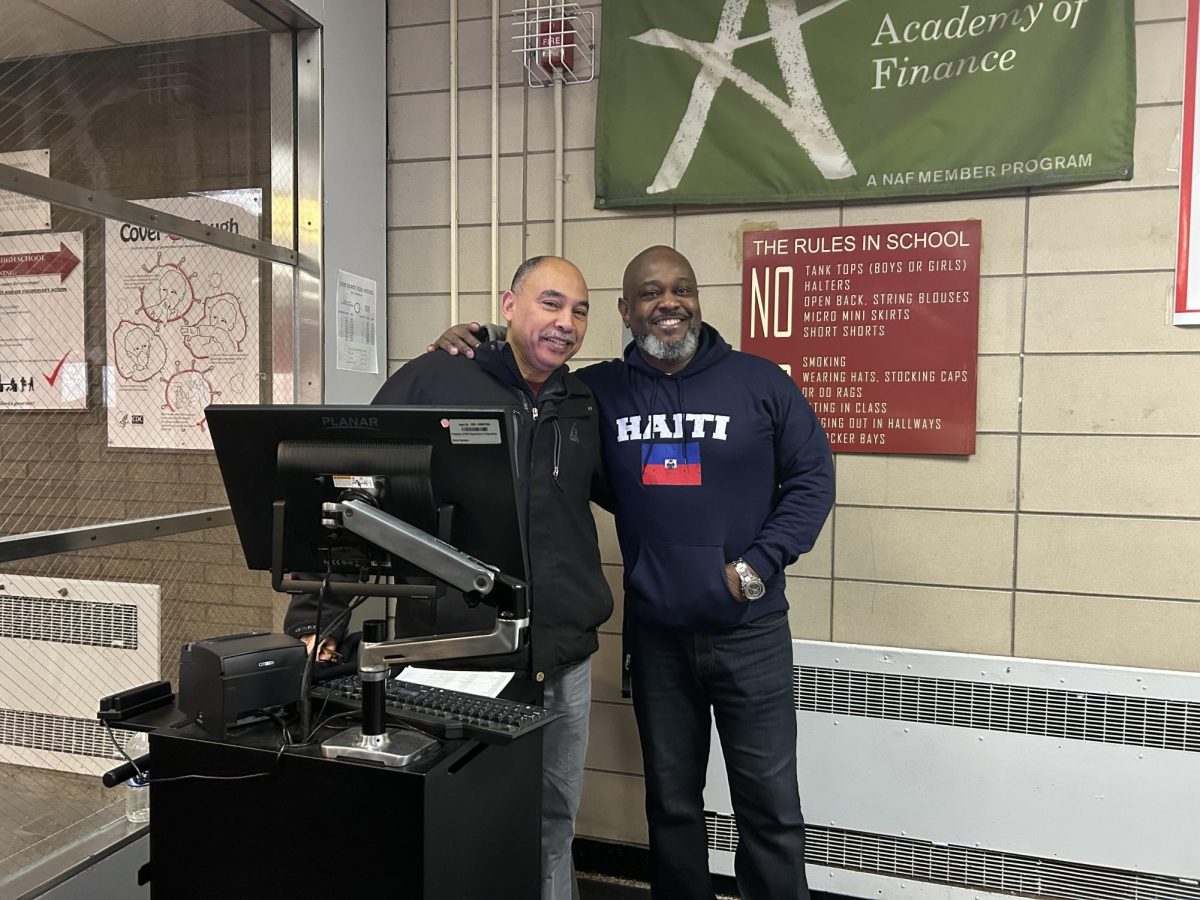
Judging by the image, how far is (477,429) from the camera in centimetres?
108

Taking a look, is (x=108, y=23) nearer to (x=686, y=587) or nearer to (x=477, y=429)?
(x=477, y=429)

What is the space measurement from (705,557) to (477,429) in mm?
1002

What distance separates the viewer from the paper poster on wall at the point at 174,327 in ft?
7.30

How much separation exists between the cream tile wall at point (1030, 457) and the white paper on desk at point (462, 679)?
85cm

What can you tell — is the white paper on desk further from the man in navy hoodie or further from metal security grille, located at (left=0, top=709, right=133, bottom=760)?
metal security grille, located at (left=0, top=709, right=133, bottom=760)

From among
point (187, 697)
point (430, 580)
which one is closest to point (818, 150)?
point (430, 580)

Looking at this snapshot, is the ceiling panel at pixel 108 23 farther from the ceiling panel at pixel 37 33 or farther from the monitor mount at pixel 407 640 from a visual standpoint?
the monitor mount at pixel 407 640

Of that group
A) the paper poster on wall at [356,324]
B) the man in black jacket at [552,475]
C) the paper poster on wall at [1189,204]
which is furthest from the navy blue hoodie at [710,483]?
the paper poster on wall at [1189,204]

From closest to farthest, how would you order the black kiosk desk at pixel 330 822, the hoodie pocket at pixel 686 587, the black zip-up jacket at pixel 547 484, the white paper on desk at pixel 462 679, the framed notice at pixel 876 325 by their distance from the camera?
the black kiosk desk at pixel 330 822 → the white paper on desk at pixel 462 679 → the black zip-up jacket at pixel 547 484 → the hoodie pocket at pixel 686 587 → the framed notice at pixel 876 325

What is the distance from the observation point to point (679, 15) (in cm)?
244

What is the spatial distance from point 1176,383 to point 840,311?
0.90 m

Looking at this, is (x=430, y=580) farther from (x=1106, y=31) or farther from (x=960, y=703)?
(x=1106, y=31)

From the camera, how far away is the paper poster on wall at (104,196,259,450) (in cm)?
223

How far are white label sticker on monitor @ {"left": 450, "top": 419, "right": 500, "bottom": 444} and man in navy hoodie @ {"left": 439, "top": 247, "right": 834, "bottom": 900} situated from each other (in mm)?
870
